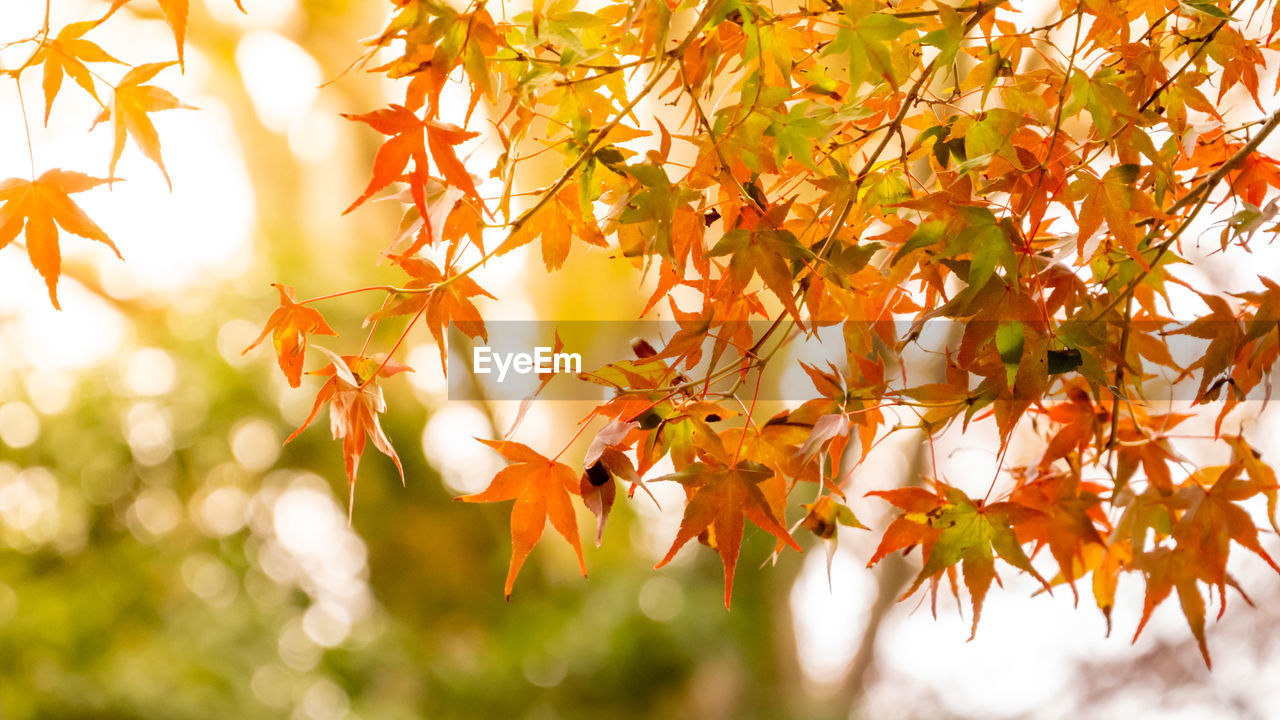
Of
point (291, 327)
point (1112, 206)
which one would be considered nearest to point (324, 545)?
point (291, 327)

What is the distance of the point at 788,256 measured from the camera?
0.45 metres

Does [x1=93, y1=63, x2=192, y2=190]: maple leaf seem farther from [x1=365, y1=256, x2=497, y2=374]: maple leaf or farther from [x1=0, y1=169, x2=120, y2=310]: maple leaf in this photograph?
[x1=365, y1=256, x2=497, y2=374]: maple leaf

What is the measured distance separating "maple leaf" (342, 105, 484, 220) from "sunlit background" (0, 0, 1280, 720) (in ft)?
5.63

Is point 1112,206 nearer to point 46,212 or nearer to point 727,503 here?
point 727,503

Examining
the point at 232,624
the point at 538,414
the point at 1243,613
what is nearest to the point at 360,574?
the point at 232,624

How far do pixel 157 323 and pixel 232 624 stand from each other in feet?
2.80

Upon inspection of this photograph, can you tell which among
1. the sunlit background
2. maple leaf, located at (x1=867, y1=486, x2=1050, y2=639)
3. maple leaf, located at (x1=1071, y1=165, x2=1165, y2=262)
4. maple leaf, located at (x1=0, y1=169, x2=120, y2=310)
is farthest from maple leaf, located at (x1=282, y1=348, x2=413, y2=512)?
the sunlit background

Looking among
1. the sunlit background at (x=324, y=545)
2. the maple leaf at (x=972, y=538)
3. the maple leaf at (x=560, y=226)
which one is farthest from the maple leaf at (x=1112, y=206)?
the sunlit background at (x=324, y=545)

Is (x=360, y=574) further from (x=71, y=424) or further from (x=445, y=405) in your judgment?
(x=71, y=424)

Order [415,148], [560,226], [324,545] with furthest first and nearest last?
[324,545]
[560,226]
[415,148]

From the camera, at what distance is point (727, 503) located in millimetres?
465

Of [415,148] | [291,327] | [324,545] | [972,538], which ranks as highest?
[415,148]

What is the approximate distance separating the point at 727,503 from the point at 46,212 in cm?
40

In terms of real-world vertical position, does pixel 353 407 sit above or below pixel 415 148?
below
